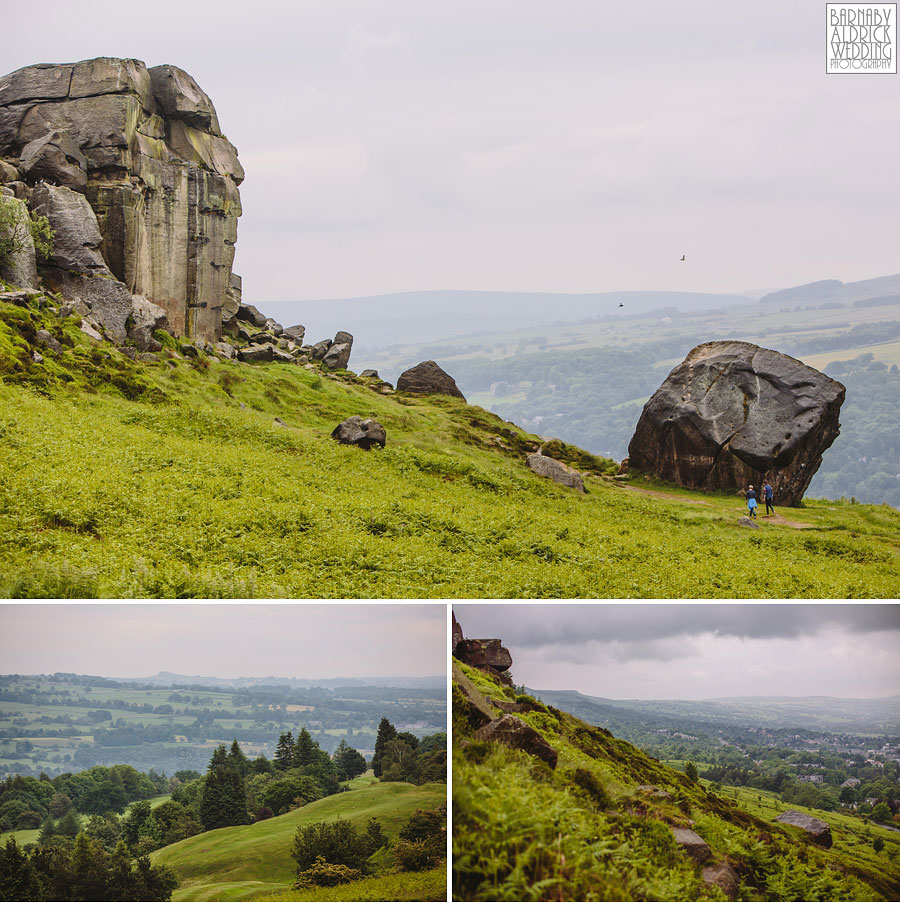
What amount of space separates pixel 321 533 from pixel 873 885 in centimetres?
1318

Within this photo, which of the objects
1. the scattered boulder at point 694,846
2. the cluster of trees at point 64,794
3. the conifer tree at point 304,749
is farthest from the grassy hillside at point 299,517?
the scattered boulder at point 694,846

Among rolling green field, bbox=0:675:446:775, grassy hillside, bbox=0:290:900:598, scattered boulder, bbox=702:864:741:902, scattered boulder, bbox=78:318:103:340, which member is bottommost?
scattered boulder, bbox=702:864:741:902

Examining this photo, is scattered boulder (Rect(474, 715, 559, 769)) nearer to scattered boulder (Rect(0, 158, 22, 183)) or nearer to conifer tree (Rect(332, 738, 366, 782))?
conifer tree (Rect(332, 738, 366, 782))

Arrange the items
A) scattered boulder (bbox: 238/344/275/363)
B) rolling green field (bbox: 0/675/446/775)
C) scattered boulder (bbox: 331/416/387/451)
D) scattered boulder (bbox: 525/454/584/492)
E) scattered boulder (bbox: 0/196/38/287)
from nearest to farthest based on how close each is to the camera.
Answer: rolling green field (bbox: 0/675/446/775), scattered boulder (bbox: 331/416/387/451), scattered boulder (bbox: 0/196/38/287), scattered boulder (bbox: 525/454/584/492), scattered boulder (bbox: 238/344/275/363)

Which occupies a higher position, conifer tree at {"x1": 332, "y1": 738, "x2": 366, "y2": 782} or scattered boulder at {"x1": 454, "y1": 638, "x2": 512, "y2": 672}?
scattered boulder at {"x1": 454, "y1": 638, "x2": 512, "y2": 672}

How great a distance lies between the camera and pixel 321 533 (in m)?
19.4

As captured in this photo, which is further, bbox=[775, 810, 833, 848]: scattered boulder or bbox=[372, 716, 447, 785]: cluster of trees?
bbox=[775, 810, 833, 848]: scattered boulder

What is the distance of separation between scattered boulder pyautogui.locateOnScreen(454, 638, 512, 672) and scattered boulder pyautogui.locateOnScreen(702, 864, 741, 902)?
2.90 metres

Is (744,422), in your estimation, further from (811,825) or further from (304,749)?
(304,749)

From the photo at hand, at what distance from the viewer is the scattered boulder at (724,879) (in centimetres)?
833

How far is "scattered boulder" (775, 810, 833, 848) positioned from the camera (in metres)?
9.12

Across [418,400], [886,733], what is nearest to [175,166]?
[418,400]

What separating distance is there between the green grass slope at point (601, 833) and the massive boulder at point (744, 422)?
1270 inches

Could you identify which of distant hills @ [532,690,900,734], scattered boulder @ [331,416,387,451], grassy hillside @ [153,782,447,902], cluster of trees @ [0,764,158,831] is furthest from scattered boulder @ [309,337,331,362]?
grassy hillside @ [153,782,447,902]
